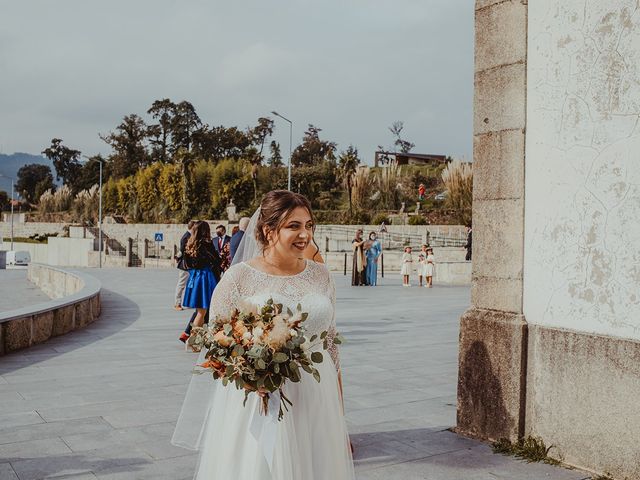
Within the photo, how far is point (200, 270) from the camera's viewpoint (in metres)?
9.41

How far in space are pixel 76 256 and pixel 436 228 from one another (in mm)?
29719

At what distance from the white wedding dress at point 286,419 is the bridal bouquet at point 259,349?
19 cm

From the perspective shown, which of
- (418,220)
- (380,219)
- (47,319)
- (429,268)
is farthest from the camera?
(380,219)

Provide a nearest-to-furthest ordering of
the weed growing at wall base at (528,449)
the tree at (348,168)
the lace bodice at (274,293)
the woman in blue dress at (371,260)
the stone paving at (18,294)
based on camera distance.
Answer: the lace bodice at (274,293), the weed growing at wall base at (528,449), the stone paving at (18,294), the woman in blue dress at (371,260), the tree at (348,168)

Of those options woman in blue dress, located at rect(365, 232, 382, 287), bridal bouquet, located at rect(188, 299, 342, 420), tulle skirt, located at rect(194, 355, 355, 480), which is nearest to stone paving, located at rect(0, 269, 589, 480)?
tulle skirt, located at rect(194, 355, 355, 480)

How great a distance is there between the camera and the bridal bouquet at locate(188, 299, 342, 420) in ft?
9.68

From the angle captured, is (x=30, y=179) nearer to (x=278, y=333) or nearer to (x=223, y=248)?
(x=223, y=248)

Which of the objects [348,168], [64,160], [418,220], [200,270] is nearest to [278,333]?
[200,270]

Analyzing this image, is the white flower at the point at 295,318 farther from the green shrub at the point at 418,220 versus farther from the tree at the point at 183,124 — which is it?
the tree at the point at 183,124

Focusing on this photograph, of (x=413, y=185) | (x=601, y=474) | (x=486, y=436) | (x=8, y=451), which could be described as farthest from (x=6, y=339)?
(x=413, y=185)

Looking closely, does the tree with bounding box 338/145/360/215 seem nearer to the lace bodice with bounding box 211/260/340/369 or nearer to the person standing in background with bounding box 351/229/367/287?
the person standing in background with bounding box 351/229/367/287

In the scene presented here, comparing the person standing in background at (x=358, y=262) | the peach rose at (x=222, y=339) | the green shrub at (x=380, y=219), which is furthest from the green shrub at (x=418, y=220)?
the peach rose at (x=222, y=339)

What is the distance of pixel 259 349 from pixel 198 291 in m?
6.48

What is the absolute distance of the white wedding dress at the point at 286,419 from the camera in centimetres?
315
